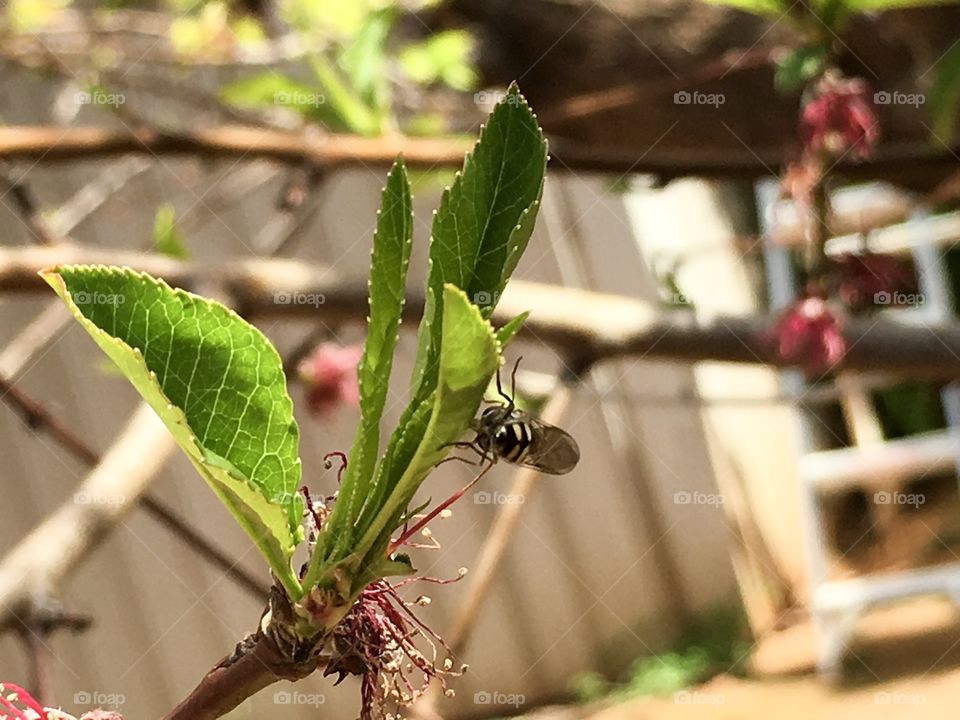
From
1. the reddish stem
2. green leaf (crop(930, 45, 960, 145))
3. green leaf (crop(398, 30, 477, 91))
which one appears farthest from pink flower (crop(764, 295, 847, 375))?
green leaf (crop(398, 30, 477, 91))

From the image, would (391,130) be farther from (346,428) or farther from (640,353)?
(346,428)

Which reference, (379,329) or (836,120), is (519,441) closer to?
(379,329)

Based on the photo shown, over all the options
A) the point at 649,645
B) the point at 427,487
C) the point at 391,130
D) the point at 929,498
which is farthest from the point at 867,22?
the point at 929,498

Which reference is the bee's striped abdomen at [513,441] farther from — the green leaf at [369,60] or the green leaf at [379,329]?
the green leaf at [369,60]

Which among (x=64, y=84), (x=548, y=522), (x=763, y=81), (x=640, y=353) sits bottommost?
(x=548, y=522)

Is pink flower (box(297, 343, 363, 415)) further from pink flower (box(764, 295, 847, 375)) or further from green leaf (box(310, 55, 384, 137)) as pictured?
pink flower (box(764, 295, 847, 375))
